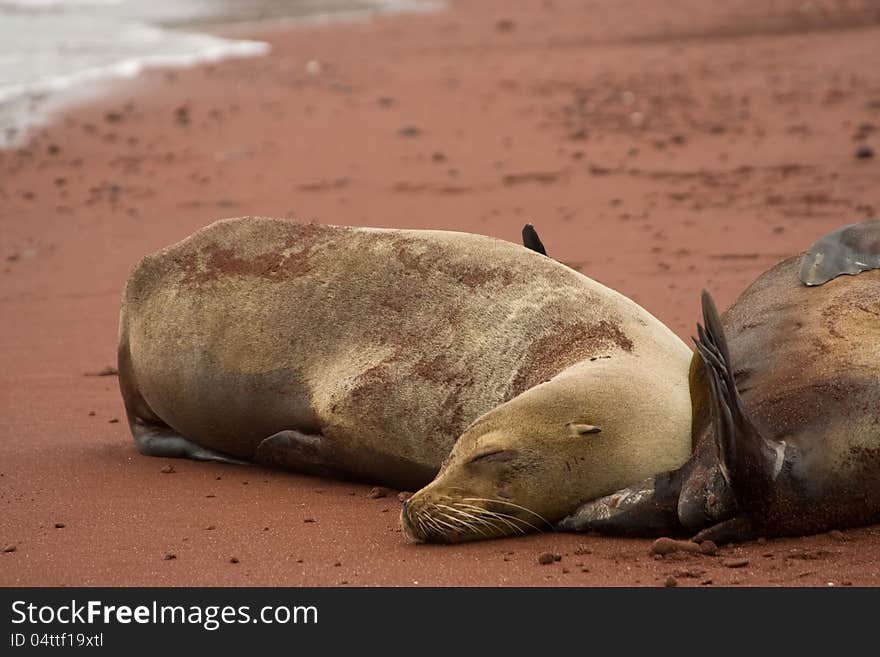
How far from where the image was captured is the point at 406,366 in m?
5.46

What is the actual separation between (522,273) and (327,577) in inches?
62.9

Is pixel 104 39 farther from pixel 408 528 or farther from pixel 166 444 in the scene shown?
pixel 408 528

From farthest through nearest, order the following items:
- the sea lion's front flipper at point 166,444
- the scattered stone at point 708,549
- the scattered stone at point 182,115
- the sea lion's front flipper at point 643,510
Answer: the scattered stone at point 182,115, the sea lion's front flipper at point 166,444, the sea lion's front flipper at point 643,510, the scattered stone at point 708,549

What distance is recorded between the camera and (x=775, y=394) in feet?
15.3

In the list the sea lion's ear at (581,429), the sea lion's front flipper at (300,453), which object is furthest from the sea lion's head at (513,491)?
the sea lion's front flipper at (300,453)

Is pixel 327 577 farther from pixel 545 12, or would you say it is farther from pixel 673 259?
pixel 545 12

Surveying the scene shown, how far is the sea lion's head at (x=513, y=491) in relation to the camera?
4.62m

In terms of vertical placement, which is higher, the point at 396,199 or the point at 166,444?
the point at 166,444

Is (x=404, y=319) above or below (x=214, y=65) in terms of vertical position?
above

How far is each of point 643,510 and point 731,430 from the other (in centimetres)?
47

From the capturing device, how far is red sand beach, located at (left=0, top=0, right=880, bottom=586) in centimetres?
460

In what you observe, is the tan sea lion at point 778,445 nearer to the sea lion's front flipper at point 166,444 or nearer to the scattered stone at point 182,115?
the sea lion's front flipper at point 166,444

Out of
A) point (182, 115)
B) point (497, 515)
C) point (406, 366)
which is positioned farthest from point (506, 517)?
point (182, 115)
